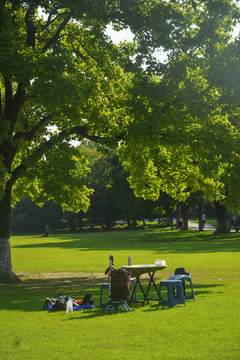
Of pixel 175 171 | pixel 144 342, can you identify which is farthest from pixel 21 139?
pixel 144 342

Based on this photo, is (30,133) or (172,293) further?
(30,133)

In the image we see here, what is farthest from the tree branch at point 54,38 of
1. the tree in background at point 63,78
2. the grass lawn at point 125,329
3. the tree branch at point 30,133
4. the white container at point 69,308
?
the white container at point 69,308

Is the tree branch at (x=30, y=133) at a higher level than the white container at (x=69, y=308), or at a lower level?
higher

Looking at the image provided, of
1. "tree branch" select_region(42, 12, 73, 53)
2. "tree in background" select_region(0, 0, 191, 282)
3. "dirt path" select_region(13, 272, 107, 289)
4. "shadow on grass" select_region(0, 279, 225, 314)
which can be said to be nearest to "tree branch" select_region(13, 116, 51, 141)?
"tree in background" select_region(0, 0, 191, 282)

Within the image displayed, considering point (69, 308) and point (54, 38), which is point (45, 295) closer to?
point (69, 308)

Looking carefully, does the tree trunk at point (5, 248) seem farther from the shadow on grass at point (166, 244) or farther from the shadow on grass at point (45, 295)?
the shadow on grass at point (166, 244)

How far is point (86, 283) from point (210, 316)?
9.69 metres

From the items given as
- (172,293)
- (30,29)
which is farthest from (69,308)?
(30,29)

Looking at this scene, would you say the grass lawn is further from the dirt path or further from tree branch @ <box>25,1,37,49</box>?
tree branch @ <box>25,1,37,49</box>

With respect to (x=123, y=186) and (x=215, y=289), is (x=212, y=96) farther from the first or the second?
(x=123, y=186)

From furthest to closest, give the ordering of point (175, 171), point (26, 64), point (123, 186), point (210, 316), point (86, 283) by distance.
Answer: point (123, 186) → point (175, 171) → point (86, 283) → point (26, 64) → point (210, 316)

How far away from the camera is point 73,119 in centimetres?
2227

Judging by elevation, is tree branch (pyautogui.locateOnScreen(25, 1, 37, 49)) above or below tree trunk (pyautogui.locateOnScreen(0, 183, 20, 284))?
above

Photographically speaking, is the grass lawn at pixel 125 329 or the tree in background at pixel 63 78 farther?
the tree in background at pixel 63 78
